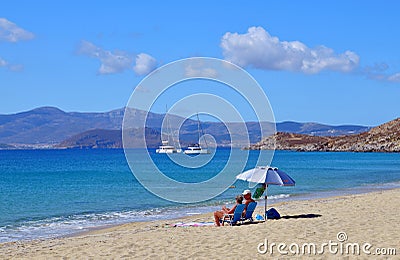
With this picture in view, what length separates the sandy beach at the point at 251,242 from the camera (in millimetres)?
12414

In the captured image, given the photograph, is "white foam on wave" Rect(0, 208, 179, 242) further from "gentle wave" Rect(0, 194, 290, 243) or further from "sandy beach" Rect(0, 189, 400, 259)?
"sandy beach" Rect(0, 189, 400, 259)

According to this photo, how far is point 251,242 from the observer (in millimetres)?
13773

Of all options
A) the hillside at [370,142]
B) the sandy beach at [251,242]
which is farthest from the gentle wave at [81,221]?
the hillside at [370,142]

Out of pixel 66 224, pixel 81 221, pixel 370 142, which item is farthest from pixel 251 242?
pixel 370 142

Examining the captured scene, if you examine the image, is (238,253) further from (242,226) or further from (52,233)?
(52,233)

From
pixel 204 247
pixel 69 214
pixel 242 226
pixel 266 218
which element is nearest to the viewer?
pixel 204 247

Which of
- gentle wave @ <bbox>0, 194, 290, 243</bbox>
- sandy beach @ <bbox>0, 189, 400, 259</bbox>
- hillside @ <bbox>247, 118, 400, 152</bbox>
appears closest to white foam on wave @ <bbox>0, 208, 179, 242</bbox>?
gentle wave @ <bbox>0, 194, 290, 243</bbox>

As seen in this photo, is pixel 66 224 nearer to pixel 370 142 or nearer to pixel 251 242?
pixel 251 242

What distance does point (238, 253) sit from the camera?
1246 centimetres

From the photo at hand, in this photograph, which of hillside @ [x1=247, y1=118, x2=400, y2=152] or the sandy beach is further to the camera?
hillside @ [x1=247, y1=118, x2=400, y2=152]

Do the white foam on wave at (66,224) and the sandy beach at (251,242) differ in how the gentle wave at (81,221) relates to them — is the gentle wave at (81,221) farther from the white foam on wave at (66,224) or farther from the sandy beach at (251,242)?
the sandy beach at (251,242)

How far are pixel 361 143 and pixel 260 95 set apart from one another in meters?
150

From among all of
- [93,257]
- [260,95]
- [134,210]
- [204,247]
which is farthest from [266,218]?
[134,210]

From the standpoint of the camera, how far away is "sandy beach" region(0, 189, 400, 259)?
40.7ft
